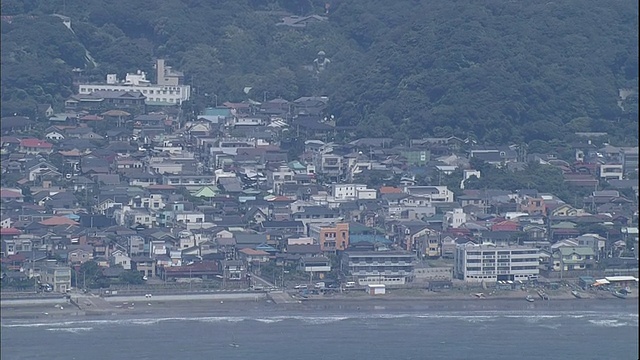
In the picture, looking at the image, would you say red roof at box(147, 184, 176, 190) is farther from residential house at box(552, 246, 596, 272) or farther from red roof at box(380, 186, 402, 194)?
residential house at box(552, 246, 596, 272)

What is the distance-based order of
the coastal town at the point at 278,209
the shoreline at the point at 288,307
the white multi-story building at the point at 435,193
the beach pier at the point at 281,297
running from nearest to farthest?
the shoreline at the point at 288,307 → the beach pier at the point at 281,297 → the coastal town at the point at 278,209 → the white multi-story building at the point at 435,193

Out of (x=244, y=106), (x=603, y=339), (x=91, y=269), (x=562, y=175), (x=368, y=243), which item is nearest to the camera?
(x=603, y=339)

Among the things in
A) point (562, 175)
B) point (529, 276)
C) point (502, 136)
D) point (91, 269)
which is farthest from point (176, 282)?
point (502, 136)

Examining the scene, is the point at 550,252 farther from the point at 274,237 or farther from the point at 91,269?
the point at 91,269

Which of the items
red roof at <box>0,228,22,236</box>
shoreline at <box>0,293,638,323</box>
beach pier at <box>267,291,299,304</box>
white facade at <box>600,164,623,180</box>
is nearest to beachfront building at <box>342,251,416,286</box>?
shoreline at <box>0,293,638,323</box>

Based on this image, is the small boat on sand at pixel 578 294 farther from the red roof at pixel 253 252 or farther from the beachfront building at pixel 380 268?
the red roof at pixel 253 252

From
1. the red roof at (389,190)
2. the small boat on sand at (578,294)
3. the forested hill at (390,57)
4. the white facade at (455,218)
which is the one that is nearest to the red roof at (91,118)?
the forested hill at (390,57)

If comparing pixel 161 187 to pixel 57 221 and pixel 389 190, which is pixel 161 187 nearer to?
pixel 57 221
